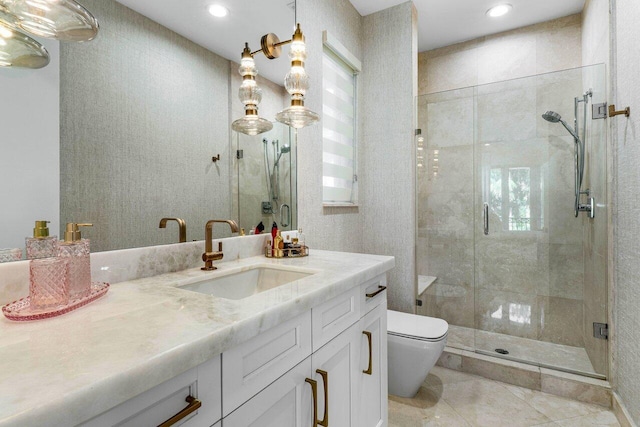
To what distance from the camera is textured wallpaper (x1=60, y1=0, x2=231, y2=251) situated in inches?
36.5

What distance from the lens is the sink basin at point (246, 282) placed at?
3.65 feet

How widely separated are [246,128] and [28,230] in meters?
0.89

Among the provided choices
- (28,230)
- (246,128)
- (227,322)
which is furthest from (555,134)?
(28,230)

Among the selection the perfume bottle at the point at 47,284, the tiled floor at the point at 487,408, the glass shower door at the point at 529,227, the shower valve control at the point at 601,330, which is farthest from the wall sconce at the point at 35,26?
the shower valve control at the point at 601,330

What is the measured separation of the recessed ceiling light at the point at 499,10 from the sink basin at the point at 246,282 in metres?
2.67

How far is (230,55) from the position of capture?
1406mm

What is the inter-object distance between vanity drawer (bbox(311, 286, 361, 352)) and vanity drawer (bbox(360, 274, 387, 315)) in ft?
0.16

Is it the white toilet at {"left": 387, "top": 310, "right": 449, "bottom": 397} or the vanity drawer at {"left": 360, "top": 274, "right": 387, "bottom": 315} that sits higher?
the vanity drawer at {"left": 360, "top": 274, "right": 387, "bottom": 315}

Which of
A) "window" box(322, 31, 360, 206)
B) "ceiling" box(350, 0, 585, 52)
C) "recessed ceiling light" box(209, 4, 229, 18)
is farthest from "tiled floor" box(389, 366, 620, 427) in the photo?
"ceiling" box(350, 0, 585, 52)

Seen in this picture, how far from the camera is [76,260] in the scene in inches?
30.7

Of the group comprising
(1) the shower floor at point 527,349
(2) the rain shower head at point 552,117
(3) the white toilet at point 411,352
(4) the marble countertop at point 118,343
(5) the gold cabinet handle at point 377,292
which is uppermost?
(2) the rain shower head at point 552,117

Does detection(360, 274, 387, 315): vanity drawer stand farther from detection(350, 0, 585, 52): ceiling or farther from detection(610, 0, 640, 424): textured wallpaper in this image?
detection(350, 0, 585, 52): ceiling

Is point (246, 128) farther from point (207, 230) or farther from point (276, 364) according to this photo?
point (276, 364)

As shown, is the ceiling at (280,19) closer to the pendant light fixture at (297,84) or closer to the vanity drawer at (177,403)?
the pendant light fixture at (297,84)
